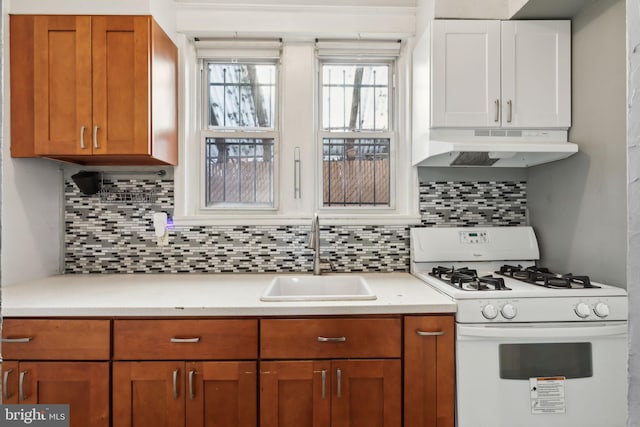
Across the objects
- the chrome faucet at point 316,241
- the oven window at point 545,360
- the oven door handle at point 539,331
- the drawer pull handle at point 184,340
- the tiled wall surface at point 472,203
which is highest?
the tiled wall surface at point 472,203

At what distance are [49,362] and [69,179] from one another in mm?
1142

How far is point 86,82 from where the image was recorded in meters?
1.83

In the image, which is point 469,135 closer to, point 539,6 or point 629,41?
point 539,6

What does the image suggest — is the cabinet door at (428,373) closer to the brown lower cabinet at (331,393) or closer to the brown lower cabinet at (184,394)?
the brown lower cabinet at (331,393)

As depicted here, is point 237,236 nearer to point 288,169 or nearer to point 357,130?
point 288,169

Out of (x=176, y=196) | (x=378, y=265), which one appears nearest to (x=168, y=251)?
(x=176, y=196)

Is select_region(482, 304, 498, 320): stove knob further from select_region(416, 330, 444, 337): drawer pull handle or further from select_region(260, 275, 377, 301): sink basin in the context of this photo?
select_region(260, 275, 377, 301): sink basin

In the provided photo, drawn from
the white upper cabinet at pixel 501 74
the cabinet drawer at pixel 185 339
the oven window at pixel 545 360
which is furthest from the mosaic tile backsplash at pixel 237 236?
the oven window at pixel 545 360

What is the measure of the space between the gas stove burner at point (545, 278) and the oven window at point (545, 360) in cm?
26

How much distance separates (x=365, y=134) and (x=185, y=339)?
1.59m

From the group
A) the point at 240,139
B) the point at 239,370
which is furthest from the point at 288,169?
the point at 239,370

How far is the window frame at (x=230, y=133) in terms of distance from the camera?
92.4 inches

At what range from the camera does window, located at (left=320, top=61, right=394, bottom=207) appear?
7.89ft

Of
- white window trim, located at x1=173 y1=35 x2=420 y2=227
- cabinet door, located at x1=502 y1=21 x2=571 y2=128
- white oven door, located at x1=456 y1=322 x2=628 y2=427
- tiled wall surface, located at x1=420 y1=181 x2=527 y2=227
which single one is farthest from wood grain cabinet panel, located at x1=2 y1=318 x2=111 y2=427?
cabinet door, located at x1=502 y1=21 x2=571 y2=128
